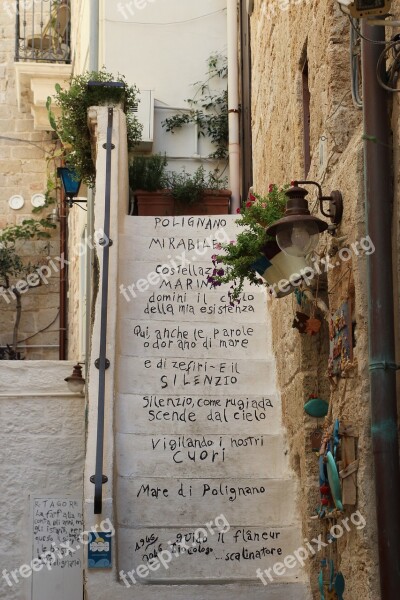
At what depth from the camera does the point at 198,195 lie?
389 inches

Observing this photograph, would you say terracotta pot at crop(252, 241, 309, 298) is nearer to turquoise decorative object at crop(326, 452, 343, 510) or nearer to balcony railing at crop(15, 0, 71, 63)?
turquoise decorative object at crop(326, 452, 343, 510)

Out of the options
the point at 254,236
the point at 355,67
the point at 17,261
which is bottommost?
the point at 254,236

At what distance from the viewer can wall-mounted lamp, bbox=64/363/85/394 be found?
859 cm

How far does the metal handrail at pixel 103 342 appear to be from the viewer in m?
5.88

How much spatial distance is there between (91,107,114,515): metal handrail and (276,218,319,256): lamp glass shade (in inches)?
68.5

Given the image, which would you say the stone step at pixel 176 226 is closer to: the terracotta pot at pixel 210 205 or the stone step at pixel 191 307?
the stone step at pixel 191 307

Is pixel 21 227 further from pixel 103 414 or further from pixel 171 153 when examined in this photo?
pixel 103 414

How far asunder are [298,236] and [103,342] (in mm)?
2036

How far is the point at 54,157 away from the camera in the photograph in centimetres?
1316

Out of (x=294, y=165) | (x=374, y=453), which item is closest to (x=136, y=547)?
(x=374, y=453)

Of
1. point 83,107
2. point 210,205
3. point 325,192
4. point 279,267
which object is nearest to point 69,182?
point 83,107

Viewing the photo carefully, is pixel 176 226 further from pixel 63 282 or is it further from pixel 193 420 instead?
pixel 63 282

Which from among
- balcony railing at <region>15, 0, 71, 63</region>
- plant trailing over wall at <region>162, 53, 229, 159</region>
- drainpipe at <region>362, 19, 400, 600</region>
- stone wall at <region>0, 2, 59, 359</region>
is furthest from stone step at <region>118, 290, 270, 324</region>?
balcony railing at <region>15, 0, 71, 63</region>

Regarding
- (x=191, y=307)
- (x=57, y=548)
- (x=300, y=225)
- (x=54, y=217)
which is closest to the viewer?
(x=300, y=225)
